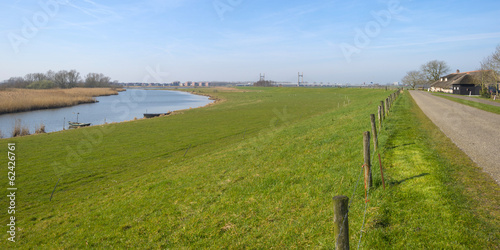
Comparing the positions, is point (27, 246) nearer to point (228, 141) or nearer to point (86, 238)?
point (86, 238)

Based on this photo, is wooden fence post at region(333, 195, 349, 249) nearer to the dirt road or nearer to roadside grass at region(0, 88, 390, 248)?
roadside grass at region(0, 88, 390, 248)

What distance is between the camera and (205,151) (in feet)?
71.4

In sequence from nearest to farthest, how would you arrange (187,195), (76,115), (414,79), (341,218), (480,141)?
(341,218), (187,195), (480,141), (76,115), (414,79)

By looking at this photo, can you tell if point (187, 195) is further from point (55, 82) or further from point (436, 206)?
point (55, 82)

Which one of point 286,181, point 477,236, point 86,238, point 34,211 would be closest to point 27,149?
point 34,211

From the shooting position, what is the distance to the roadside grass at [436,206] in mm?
5785

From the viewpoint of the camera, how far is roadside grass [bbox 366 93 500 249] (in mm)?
5785

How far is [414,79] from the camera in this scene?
456 ft

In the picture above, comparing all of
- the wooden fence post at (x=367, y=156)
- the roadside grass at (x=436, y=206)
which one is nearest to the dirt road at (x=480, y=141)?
the roadside grass at (x=436, y=206)

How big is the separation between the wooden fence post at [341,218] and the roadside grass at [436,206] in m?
1.90

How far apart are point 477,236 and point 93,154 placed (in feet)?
76.7

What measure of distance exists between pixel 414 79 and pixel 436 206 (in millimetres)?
154541

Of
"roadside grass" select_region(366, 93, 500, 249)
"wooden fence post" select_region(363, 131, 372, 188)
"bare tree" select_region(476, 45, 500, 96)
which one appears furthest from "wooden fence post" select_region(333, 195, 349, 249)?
"bare tree" select_region(476, 45, 500, 96)

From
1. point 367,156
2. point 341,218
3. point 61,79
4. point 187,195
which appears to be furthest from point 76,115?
point 61,79
